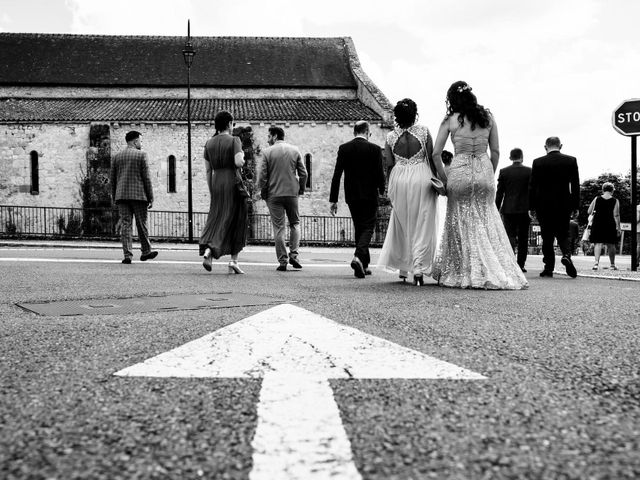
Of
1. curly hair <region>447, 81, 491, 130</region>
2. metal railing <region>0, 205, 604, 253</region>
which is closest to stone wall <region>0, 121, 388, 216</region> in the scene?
metal railing <region>0, 205, 604, 253</region>

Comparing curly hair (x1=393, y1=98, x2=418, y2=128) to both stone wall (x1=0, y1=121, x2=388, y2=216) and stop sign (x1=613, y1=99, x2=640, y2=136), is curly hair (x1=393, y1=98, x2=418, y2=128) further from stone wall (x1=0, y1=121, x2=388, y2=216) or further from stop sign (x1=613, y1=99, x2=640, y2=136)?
stone wall (x1=0, y1=121, x2=388, y2=216)

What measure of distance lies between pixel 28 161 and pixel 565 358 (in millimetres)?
35319

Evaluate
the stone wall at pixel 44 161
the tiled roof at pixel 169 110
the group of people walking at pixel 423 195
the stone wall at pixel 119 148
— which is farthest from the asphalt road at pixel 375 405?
the stone wall at pixel 44 161

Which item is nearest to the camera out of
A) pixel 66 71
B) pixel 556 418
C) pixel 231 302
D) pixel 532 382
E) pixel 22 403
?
pixel 556 418

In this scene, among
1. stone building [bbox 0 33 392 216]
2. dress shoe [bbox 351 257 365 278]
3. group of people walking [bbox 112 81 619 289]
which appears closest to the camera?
group of people walking [bbox 112 81 619 289]

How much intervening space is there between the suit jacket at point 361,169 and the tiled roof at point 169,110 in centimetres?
2540

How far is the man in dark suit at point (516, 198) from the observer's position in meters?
10.8

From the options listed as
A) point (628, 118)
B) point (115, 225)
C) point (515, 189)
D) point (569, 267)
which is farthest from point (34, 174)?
point (569, 267)

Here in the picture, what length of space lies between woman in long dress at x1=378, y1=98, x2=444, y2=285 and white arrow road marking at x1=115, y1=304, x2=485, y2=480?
3.82 metres

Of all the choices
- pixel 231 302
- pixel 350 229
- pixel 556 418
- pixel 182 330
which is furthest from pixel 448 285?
pixel 350 229

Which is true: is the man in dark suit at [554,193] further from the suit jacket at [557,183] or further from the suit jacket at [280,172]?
the suit jacket at [280,172]

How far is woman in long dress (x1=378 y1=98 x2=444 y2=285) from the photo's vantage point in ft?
25.3

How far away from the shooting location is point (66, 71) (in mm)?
38375

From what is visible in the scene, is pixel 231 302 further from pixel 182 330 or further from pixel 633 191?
pixel 633 191
